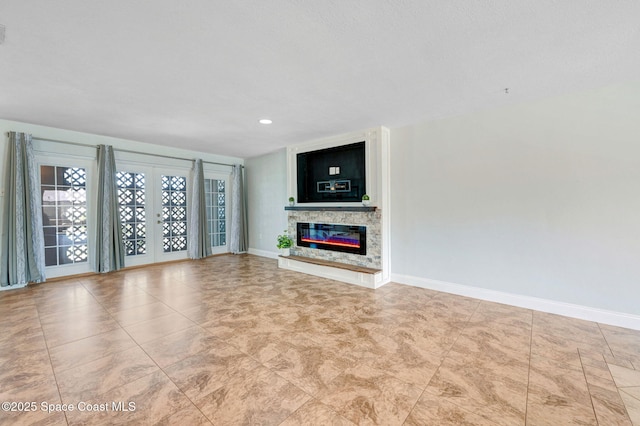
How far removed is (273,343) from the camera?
247 cm

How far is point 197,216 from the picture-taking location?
20.0 ft

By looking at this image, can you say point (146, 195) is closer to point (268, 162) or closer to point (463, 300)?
point (268, 162)

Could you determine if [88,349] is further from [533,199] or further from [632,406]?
[533,199]

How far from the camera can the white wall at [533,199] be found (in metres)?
2.79

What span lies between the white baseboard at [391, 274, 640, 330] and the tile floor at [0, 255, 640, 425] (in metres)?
0.12

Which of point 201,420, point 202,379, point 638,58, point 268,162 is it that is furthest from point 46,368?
point 638,58

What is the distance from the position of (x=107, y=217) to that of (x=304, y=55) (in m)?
4.78

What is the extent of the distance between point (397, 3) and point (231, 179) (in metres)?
6.01

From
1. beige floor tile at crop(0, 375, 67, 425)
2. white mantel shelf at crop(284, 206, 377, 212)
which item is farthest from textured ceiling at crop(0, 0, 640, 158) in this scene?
beige floor tile at crop(0, 375, 67, 425)

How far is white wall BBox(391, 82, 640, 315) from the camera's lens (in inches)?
110

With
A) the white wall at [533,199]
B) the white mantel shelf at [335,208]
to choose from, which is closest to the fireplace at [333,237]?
the white mantel shelf at [335,208]

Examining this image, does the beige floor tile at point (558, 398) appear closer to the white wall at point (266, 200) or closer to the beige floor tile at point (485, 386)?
the beige floor tile at point (485, 386)

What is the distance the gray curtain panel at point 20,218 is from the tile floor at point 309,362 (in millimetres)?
618

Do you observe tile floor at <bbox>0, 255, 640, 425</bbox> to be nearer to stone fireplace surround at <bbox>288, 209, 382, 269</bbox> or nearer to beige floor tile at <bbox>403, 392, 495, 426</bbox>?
beige floor tile at <bbox>403, 392, 495, 426</bbox>
